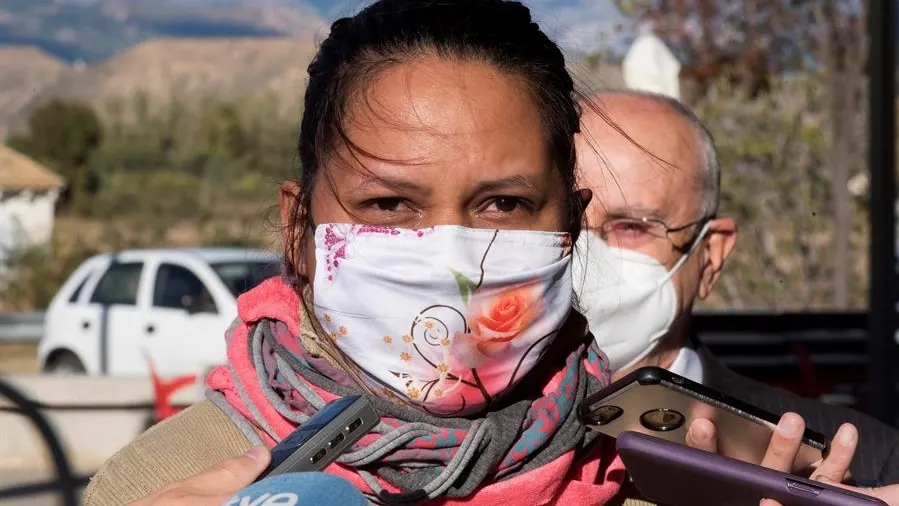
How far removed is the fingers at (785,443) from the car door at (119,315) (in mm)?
7391

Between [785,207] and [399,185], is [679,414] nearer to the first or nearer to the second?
[399,185]

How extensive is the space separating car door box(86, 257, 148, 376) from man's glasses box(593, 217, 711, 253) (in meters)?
6.44

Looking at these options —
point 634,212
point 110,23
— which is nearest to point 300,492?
point 634,212

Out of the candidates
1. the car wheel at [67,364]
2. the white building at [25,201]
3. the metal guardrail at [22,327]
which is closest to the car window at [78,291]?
the metal guardrail at [22,327]

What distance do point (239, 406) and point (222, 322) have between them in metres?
6.92

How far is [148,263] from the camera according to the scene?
894 cm

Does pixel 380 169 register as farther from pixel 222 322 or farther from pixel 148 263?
pixel 148 263

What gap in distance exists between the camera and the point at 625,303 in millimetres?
2340

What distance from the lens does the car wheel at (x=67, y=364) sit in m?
8.60

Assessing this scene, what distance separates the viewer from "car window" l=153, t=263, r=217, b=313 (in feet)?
28.2

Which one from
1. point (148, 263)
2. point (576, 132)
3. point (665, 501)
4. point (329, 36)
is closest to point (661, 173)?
point (576, 132)

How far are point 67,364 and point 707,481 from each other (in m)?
8.08

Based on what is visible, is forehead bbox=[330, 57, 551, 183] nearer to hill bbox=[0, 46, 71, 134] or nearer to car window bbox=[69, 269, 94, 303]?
hill bbox=[0, 46, 71, 134]

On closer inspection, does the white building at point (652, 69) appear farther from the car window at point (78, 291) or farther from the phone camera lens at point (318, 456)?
the car window at point (78, 291)
